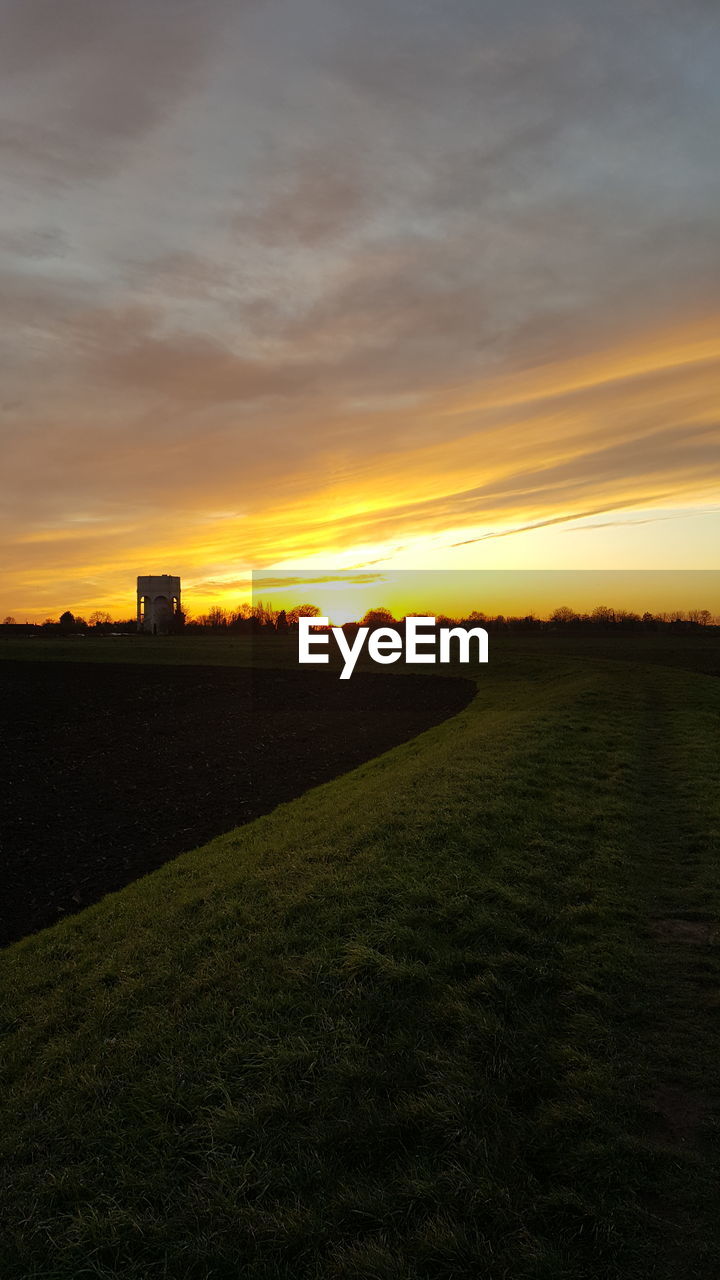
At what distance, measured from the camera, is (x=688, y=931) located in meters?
9.23

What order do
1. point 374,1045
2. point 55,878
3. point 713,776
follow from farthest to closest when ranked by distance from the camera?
point 713,776 < point 55,878 < point 374,1045

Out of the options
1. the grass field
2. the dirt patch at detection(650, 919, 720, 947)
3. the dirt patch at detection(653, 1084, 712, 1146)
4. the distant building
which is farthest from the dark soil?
the distant building

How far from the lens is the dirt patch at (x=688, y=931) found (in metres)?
8.94

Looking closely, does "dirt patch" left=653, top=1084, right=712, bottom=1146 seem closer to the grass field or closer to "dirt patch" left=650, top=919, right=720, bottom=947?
the grass field

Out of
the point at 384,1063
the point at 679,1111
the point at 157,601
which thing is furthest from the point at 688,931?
the point at 157,601

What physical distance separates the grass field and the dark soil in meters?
3.55

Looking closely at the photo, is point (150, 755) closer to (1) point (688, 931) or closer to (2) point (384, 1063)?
(1) point (688, 931)

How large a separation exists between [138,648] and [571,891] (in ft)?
251

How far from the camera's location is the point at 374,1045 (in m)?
6.93

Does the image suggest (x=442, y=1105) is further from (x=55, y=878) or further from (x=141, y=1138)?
(x=55, y=878)

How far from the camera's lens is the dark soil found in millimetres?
16078

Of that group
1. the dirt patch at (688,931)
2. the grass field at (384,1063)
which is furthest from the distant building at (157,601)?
the dirt patch at (688,931)

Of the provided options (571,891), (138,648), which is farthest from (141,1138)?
(138,648)

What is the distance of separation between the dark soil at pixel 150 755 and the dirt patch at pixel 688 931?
10.4 metres
